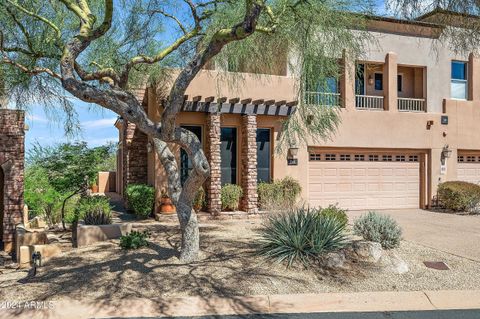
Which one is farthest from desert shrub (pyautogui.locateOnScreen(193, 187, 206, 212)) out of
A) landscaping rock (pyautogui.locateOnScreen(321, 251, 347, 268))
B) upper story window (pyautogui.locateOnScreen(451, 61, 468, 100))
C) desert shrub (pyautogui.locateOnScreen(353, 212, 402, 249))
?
upper story window (pyautogui.locateOnScreen(451, 61, 468, 100))

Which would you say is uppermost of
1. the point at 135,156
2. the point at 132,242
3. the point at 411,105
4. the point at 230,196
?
the point at 411,105

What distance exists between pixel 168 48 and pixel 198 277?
4677 mm

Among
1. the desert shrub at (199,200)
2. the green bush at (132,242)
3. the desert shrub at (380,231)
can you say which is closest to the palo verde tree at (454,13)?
the desert shrub at (380,231)

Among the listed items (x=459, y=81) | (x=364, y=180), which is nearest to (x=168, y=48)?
(x=364, y=180)

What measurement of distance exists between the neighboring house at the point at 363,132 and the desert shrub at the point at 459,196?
53cm

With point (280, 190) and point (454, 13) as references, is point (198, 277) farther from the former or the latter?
point (280, 190)

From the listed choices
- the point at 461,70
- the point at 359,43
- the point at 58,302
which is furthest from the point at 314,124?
Result: the point at 461,70

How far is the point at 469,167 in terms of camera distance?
19.1m

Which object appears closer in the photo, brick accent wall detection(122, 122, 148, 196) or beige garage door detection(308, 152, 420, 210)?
brick accent wall detection(122, 122, 148, 196)

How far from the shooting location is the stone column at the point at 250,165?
14391 mm

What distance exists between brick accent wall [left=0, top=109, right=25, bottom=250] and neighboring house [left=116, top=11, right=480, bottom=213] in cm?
466

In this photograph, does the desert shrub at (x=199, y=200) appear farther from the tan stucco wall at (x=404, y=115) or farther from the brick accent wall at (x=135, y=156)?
the brick accent wall at (x=135, y=156)

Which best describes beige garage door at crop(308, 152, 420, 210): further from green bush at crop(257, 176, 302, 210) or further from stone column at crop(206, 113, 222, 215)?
stone column at crop(206, 113, 222, 215)

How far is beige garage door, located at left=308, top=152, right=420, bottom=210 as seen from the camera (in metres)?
16.7
